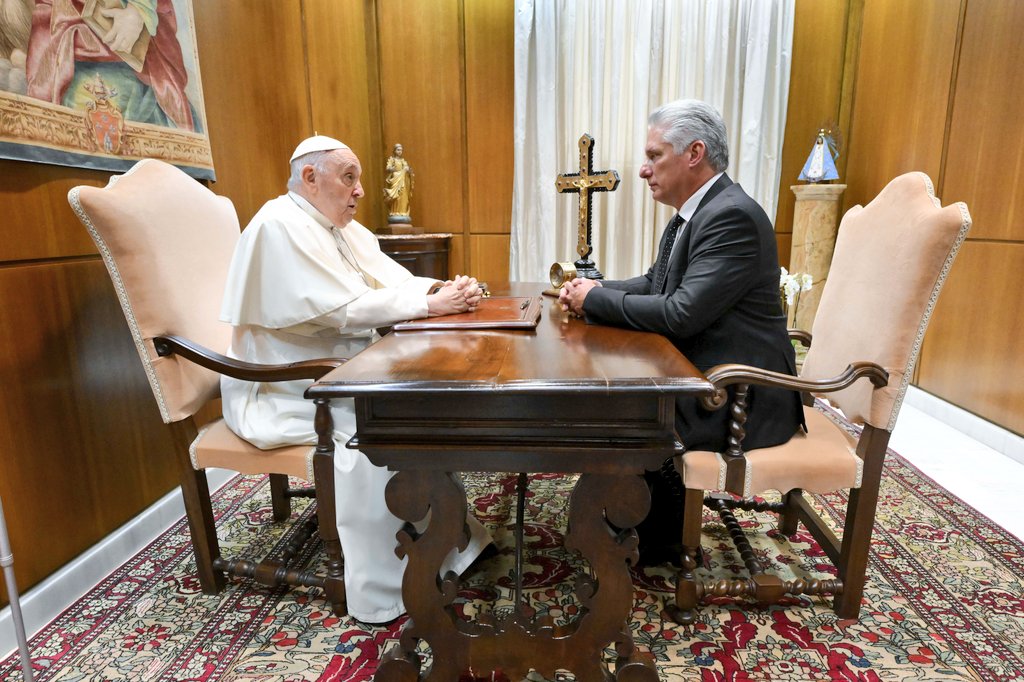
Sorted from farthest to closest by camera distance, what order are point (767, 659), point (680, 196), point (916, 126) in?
point (916, 126) < point (680, 196) < point (767, 659)

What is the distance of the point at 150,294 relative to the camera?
1.79m

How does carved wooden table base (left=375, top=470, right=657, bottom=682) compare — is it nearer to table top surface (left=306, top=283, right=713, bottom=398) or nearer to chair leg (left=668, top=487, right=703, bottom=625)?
table top surface (left=306, top=283, right=713, bottom=398)

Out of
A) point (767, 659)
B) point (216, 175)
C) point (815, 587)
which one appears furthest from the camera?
point (216, 175)

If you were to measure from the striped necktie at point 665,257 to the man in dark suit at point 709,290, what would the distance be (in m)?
0.03

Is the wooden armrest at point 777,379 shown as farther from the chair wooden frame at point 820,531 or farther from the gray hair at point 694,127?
the gray hair at point 694,127

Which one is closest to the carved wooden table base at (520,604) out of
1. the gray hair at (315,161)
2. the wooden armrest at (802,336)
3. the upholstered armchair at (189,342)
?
the upholstered armchair at (189,342)

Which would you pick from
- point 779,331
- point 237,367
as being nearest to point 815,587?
point 779,331

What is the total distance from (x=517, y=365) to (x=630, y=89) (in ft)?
14.5

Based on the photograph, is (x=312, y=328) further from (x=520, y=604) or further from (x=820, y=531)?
(x=820, y=531)

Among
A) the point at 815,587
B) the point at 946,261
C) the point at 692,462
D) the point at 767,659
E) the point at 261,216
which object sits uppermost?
the point at 261,216

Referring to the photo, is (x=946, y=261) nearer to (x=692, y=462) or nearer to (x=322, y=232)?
(x=692, y=462)

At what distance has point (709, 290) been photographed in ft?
5.68

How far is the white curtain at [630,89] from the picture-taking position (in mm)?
4828

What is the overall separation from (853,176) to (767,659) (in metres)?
4.60
